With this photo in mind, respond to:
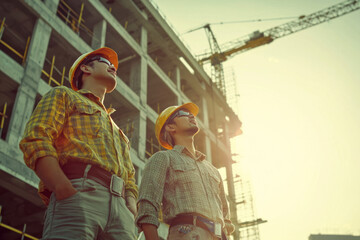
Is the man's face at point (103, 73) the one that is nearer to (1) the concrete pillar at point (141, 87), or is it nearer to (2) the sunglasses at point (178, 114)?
(2) the sunglasses at point (178, 114)

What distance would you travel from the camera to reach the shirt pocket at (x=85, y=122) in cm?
237

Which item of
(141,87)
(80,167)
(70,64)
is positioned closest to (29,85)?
(70,64)

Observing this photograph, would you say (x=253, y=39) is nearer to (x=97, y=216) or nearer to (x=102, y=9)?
(x=102, y=9)

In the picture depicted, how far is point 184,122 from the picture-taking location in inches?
144

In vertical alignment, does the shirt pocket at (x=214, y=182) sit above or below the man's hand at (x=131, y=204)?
above

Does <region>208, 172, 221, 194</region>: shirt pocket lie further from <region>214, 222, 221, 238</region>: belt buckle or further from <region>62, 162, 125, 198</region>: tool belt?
<region>62, 162, 125, 198</region>: tool belt

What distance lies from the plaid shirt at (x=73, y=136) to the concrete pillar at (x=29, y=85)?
6841 millimetres

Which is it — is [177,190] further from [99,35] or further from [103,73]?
[99,35]

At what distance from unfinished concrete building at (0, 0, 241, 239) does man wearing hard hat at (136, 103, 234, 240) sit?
623cm

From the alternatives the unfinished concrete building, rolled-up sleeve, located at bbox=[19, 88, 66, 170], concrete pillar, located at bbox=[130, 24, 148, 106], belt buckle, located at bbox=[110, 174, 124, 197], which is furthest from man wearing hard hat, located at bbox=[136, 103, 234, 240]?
concrete pillar, located at bbox=[130, 24, 148, 106]

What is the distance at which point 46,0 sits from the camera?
12500 mm

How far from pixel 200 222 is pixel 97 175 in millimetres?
944

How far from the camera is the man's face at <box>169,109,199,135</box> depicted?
3.58m

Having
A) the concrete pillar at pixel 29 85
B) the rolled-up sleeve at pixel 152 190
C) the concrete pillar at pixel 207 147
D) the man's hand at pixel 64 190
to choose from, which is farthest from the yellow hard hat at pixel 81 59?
the concrete pillar at pixel 207 147
